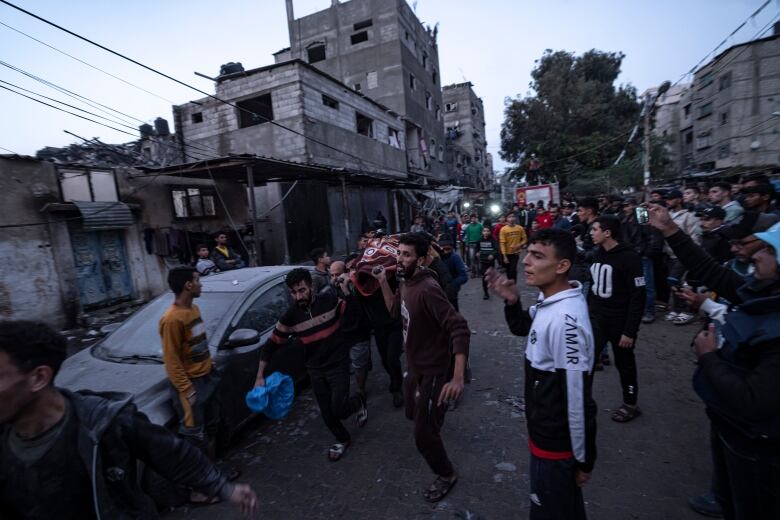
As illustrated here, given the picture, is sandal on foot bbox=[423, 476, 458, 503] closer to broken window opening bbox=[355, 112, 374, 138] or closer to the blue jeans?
the blue jeans

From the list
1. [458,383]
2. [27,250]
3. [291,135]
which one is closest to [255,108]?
[291,135]

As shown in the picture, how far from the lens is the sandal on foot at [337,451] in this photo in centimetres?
339

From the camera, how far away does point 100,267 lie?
9.07 m

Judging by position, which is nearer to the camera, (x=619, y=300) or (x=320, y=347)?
(x=320, y=347)

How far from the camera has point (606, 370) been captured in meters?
4.68

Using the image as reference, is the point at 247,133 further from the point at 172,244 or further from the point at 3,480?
the point at 3,480

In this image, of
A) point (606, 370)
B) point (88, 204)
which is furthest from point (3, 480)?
point (88, 204)

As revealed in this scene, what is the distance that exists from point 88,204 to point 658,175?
30.1 metres

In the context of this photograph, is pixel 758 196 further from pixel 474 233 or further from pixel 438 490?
pixel 474 233

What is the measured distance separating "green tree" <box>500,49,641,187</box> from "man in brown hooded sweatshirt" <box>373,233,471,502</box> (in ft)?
89.5

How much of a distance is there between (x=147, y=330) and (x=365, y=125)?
1929cm

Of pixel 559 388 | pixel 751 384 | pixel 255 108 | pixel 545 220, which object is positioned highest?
pixel 255 108

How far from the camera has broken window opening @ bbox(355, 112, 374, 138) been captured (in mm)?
20459

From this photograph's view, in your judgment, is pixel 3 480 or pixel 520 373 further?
pixel 520 373
